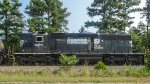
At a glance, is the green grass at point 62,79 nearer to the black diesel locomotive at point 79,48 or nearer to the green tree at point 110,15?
the black diesel locomotive at point 79,48

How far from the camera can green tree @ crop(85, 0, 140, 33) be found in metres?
50.1

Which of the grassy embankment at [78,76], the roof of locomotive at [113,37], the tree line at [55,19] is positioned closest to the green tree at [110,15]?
the tree line at [55,19]

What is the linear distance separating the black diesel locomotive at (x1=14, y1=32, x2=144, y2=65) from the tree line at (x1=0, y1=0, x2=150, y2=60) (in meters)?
1.81

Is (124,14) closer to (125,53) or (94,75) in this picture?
(125,53)

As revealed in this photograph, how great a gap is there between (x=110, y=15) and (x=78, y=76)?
31666 mm

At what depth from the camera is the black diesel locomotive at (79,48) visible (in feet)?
111

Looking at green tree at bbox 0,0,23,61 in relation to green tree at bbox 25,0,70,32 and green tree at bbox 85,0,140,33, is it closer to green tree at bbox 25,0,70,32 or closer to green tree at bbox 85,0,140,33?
green tree at bbox 25,0,70,32

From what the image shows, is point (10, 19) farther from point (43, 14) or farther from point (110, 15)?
point (110, 15)

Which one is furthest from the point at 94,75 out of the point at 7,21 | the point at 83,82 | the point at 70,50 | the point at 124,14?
the point at 124,14

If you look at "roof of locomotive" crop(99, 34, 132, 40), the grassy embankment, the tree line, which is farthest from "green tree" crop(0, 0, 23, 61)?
the grassy embankment

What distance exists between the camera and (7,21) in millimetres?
40750

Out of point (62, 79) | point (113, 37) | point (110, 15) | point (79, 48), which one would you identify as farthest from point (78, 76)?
point (110, 15)

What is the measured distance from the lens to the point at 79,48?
34.7 m

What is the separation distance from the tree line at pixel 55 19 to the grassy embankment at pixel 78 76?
45.4 feet
